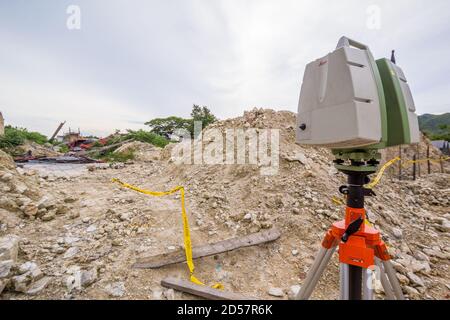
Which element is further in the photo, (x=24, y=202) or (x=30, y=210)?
(x=24, y=202)

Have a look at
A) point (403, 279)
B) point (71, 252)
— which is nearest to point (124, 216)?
point (71, 252)

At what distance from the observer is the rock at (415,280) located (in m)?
2.07

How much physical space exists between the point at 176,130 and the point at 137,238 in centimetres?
2642

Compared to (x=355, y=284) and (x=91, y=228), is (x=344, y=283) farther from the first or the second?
(x=91, y=228)

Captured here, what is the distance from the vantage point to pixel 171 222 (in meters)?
3.19

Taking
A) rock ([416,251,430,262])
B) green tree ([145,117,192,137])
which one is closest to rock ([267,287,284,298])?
rock ([416,251,430,262])

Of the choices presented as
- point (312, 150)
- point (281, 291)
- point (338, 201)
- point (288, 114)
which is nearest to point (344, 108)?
point (281, 291)

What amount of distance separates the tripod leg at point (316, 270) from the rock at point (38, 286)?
7.26 feet

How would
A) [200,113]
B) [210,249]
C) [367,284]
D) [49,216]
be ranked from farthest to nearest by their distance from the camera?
[200,113], [49,216], [210,249], [367,284]

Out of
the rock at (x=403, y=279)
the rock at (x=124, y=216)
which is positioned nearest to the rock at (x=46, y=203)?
the rock at (x=124, y=216)

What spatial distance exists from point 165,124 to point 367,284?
30820 mm

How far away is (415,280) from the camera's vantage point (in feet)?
6.87

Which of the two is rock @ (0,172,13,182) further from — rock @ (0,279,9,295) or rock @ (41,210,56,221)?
rock @ (0,279,9,295)
